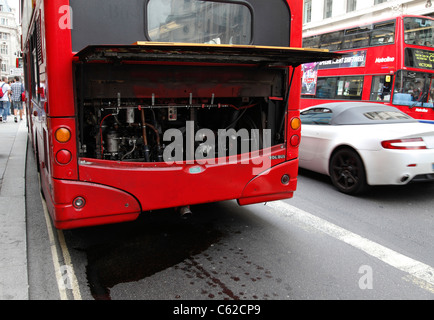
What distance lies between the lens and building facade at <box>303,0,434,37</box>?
24.4m

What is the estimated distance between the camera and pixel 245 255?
3.93 m

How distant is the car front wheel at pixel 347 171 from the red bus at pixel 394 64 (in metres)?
6.31

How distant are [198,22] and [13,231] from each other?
3.05m

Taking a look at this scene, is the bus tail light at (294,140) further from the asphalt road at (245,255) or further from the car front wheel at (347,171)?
the car front wheel at (347,171)

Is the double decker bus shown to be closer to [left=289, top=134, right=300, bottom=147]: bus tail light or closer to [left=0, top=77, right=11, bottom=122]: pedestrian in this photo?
[left=289, top=134, right=300, bottom=147]: bus tail light

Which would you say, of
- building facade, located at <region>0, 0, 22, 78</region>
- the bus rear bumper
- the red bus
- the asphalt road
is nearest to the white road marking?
the asphalt road

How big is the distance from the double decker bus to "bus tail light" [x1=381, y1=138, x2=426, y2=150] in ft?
6.52

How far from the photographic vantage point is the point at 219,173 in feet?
12.9

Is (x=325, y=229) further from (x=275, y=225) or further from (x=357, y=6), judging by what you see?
(x=357, y=6)

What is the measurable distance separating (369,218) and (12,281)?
13.8 ft

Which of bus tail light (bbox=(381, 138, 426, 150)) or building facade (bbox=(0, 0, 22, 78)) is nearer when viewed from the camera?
bus tail light (bbox=(381, 138, 426, 150))

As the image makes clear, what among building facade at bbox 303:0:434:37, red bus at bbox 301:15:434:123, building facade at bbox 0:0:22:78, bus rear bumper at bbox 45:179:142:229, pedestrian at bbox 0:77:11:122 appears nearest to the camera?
bus rear bumper at bbox 45:179:142:229

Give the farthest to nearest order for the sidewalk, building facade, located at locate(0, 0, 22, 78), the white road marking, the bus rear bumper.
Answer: building facade, located at locate(0, 0, 22, 78) → the white road marking → the bus rear bumper → the sidewalk

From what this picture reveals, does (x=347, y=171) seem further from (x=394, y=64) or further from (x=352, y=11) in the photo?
(x=352, y=11)
